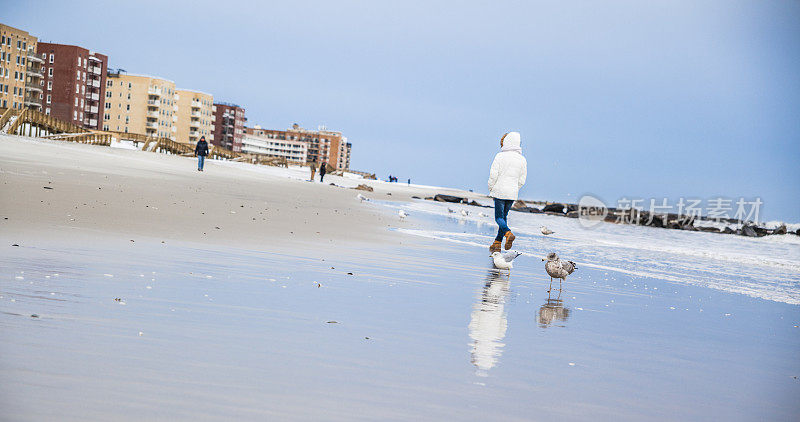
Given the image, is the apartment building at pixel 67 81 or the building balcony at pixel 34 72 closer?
the building balcony at pixel 34 72

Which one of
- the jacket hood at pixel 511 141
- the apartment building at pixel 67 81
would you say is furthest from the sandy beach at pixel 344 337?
the apartment building at pixel 67 81

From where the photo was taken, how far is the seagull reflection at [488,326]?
4.70 meters

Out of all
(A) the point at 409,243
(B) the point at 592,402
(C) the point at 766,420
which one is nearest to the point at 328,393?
(B) the point at 592,402

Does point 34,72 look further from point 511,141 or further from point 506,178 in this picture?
point 506,178

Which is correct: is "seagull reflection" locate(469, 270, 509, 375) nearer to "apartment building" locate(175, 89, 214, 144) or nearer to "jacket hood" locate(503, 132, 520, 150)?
"jacket hood" locate(503, 132, 520, 150)

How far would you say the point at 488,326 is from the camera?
5906mm

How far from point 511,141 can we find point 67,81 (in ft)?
464

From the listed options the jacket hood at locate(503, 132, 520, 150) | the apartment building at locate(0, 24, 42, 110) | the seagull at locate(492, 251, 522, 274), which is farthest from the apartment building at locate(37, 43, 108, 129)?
the seagull at locate(492, 251, 522, 274)

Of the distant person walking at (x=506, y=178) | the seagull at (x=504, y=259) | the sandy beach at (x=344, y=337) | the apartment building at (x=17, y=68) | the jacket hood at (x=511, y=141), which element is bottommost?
the sandy beach at (x=344, y=337)

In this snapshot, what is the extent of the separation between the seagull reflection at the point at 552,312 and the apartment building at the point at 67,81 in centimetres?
14060

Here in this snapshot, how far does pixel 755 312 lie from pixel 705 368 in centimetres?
417

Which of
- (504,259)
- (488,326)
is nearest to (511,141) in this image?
(504,259)

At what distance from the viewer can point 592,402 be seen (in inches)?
153

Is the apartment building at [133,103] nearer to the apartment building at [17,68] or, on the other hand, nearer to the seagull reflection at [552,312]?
the apartment building at [17,68]
